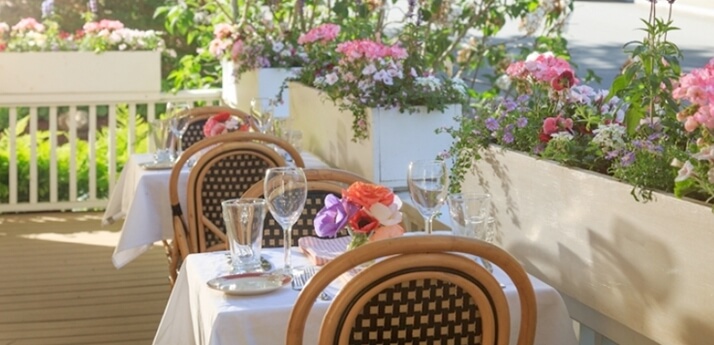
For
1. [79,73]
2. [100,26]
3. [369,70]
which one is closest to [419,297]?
[369,70]

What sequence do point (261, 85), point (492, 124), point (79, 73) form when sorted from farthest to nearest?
point (79, 73), point (261, 85), point (492, 124)

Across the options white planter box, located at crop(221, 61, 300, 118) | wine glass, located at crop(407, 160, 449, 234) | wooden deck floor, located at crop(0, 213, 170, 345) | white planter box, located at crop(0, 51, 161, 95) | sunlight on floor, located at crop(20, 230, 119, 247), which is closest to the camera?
wine glass, located at crop(407, 160, 449, 234)

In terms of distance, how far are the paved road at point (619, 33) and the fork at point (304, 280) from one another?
6.17m

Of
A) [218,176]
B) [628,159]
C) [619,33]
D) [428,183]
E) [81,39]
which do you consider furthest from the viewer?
[619,33]

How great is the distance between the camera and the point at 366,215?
98.3 inches

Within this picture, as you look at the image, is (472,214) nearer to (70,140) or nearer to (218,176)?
(218,176)

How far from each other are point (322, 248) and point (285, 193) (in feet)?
0.77

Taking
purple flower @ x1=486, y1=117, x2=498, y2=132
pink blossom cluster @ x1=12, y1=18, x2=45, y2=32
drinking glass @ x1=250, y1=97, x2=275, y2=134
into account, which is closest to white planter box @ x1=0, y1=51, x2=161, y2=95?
pink blossom cluster @ x1=12, y1=18, x2=45, y2=32

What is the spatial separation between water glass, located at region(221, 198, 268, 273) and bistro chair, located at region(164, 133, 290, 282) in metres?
1.22

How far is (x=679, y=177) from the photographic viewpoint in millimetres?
2219

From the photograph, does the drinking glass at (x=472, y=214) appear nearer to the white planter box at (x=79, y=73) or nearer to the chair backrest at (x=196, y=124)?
the chair backrest at (x=196, y=124)

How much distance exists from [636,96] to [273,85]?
3639mm

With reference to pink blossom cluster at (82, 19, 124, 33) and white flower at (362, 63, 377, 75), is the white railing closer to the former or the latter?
pink blossom cluster at (82, 19, 124, 33)

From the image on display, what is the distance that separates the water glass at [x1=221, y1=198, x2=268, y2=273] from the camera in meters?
2.54
